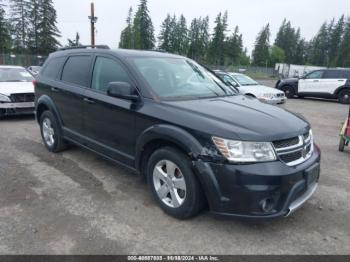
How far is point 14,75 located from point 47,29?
54.2m

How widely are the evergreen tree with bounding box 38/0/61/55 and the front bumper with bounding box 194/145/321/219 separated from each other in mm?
59884

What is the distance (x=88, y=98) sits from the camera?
14.7 feet

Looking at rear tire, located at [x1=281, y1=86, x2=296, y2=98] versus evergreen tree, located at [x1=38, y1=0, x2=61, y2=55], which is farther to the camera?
evergreen tree, located at [x1=38, y1=0, x2=61, y2=55]

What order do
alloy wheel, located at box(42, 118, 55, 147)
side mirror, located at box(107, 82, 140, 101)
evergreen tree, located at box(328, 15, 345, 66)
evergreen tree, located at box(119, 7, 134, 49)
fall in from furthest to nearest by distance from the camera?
evergreen tree, located at box(328, 15, 345, 66)
evergreen tree, located at box(119, 7, 134, 49)
alloy wheel, located at box(42, 118, 55, 147)
side mirror, located at box(107, 82, 140, 101)

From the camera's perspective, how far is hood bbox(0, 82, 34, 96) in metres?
8.30

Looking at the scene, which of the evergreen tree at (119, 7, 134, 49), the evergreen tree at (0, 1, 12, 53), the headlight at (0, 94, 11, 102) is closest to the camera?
the headlight at (0, 94, 11, 102)

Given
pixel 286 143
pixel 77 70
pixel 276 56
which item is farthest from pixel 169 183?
pixel 276 56

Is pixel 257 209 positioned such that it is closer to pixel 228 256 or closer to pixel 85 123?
pixel 228 256

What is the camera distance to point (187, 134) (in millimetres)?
3156

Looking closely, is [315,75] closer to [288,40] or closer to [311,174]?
[311,174]

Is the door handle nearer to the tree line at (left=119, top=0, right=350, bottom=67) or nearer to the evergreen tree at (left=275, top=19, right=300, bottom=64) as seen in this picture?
the tree line at (left=119, top=0, right=350, bottom=67)

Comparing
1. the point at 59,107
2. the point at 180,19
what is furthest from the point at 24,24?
the point at 59,107

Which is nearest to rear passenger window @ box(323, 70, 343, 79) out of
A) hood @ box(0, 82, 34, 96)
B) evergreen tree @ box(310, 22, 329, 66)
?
hood @ box(0, 82, 34, 96)

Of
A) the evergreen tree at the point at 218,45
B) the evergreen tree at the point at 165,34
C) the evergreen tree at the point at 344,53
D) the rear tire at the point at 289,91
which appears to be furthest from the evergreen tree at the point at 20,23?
the evergreen tree at the point at 344,53
